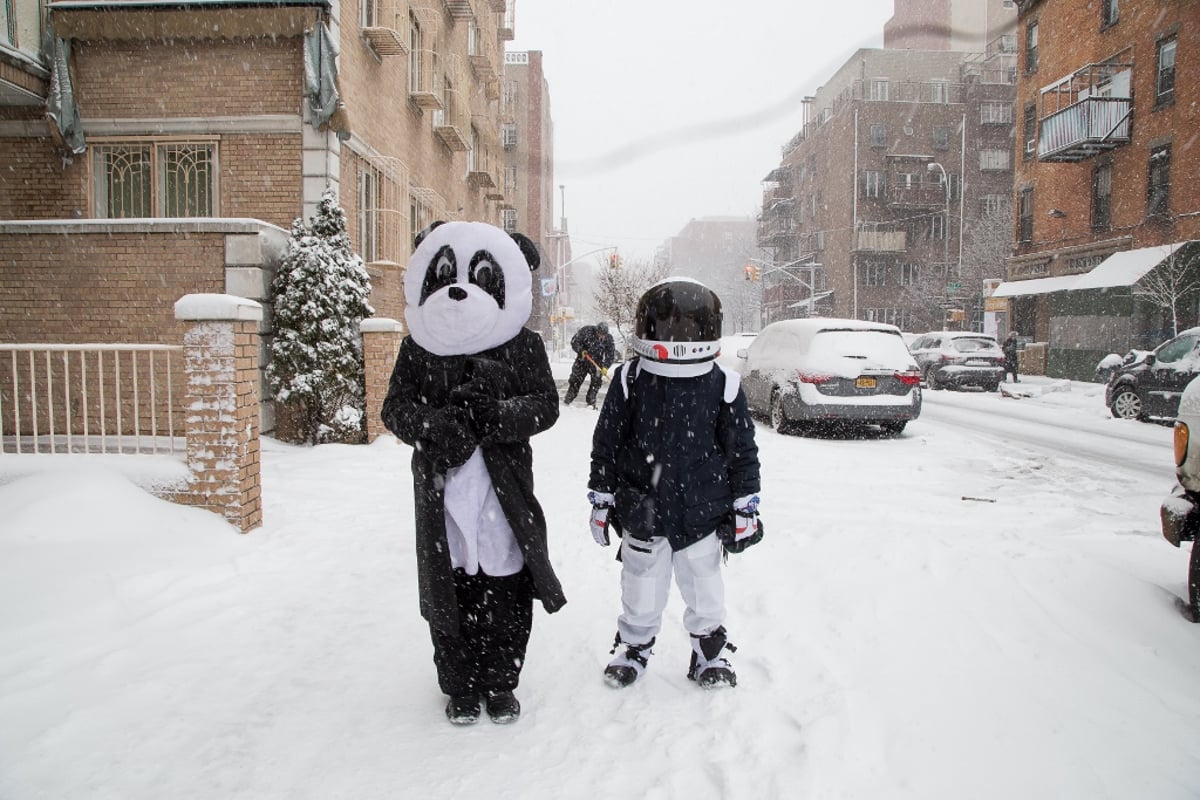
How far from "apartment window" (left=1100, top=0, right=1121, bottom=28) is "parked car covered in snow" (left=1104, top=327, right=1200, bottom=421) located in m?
15.6

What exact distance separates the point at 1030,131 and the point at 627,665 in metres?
32.0

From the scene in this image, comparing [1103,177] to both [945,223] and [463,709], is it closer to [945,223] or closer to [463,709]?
[945,223]

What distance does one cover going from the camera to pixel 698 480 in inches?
122

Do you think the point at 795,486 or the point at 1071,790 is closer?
the point at 1071,790

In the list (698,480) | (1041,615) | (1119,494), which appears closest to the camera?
(698,480)

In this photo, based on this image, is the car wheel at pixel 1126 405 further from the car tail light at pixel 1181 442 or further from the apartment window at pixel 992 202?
the apartment window at pixel 992 202

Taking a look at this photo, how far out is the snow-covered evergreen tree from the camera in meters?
8.38

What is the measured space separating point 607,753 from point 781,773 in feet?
1.94

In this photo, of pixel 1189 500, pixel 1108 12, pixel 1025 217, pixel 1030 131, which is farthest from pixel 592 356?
pixel 1030 131

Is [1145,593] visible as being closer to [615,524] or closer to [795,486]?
[615,524]

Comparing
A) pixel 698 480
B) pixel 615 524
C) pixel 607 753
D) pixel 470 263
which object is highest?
pixel 470 263

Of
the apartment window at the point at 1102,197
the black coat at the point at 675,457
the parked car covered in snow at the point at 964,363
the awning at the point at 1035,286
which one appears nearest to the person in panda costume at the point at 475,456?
the black coat at the point at 675,457

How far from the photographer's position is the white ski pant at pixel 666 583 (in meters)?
3.15

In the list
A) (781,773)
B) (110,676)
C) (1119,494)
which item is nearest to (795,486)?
(1119,494)
